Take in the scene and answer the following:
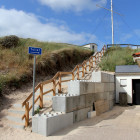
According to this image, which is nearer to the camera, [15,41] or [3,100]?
[3,100]

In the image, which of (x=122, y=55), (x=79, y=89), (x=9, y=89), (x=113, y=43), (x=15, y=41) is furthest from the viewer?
(x=113, y=43)

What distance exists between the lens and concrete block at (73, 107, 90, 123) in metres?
6.35

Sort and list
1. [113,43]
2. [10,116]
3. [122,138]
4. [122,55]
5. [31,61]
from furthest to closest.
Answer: [113,43] < [122,55] < [31,61] < [10,116] < [122,138]

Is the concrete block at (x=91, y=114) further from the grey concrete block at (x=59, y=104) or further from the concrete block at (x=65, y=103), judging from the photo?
the grey concrete block at (x=59, y=104)

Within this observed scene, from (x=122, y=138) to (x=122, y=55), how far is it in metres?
13.0

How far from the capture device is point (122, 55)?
1666 cm

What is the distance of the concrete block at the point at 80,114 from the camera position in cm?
635

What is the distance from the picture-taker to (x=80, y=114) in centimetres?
674

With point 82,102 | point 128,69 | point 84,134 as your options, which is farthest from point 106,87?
point 84,134

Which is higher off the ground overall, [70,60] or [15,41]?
[15,41]

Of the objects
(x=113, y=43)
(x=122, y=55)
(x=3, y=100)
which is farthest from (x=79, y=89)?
(x=113, y=43)

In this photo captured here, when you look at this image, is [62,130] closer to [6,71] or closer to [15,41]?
[6,71]

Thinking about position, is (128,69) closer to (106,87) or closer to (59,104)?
(106,87)

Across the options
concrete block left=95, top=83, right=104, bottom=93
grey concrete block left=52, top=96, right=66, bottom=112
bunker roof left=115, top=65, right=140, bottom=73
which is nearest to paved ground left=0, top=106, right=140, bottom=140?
grey concrete block left=52, top=96, right=66, bottom=112
